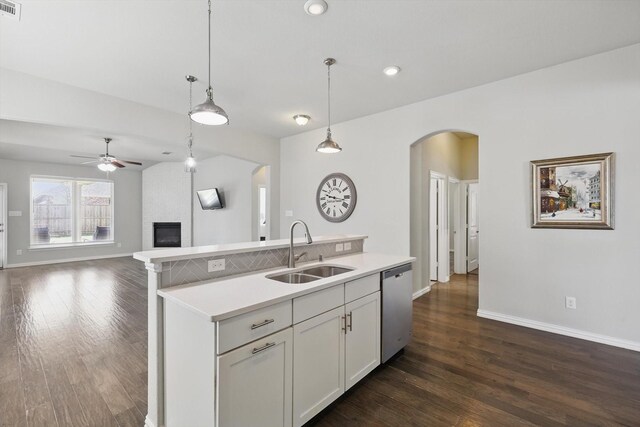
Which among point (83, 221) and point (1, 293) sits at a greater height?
point (83, 221)

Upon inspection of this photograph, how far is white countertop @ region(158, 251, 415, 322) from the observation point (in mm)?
1433

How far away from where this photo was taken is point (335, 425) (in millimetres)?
1843

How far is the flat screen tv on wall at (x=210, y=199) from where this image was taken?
7.16 m

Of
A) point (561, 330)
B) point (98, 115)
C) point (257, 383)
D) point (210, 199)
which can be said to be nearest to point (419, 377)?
point (257, 383)

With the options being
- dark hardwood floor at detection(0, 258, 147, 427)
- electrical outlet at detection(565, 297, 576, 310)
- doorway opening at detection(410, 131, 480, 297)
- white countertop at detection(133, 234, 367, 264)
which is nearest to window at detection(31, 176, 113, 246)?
dark hardwood floor at detection(0, 258, 147, 427)

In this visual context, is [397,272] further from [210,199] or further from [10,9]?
[210,199]

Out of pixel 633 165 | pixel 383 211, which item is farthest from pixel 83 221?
pixel 633 165

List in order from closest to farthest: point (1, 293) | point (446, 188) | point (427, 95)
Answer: point (427, 95) → point (1, 293) → point (446, 188)

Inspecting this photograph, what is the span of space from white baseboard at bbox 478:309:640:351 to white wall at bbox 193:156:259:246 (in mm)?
4858

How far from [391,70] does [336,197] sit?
234 cm

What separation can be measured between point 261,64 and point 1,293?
19.2 feet

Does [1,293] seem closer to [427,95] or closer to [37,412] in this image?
[37,412]

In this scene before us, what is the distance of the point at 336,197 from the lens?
16.6ft

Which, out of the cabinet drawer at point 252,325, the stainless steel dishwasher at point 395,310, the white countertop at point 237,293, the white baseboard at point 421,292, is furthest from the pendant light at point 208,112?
the white baseboard at point 421,292
